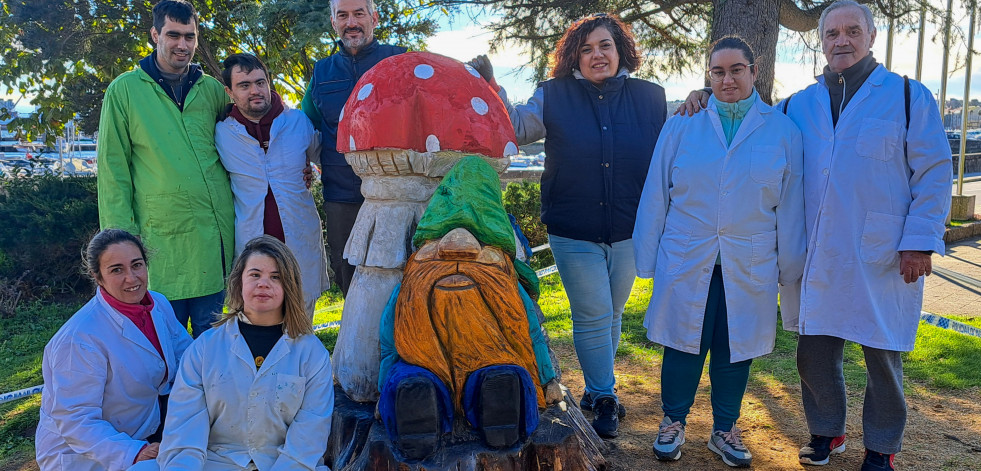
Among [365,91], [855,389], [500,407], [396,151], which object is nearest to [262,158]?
[365,91]

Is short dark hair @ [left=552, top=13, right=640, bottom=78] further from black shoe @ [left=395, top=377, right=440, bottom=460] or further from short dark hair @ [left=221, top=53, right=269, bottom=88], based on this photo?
black shoe @ [left=395, top=377, right=440, bottom=460]

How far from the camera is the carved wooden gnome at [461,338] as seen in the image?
228 cm

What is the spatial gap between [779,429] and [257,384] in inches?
113

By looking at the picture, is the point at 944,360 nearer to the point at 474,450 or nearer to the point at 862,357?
the point at 862,357

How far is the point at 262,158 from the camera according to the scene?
3.33m

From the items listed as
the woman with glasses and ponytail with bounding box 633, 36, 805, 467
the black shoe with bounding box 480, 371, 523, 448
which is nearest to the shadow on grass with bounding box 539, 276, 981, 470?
the woman with glasses and ponytail with bounding box 633, 36, 805, 467

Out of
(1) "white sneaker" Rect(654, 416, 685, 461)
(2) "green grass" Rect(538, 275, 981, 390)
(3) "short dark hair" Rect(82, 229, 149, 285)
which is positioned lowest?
(2) "green grass" Rect(538, 275, 981, 390)

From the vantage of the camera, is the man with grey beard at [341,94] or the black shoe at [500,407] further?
the man with grey beard at [341,94]

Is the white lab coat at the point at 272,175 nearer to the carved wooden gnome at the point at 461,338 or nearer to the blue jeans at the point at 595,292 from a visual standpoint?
the carved wooden gnome at the point at 461,338

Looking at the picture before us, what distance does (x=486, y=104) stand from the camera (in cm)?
292

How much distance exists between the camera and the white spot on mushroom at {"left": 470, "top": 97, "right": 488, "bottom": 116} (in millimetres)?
2868

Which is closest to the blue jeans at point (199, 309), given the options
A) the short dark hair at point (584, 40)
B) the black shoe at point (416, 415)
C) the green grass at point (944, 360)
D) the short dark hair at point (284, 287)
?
the short dark hair at point (284, 287)

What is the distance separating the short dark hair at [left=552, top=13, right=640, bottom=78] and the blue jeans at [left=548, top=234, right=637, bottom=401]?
0.91m

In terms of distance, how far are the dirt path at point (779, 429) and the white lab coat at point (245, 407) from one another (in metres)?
1.55
